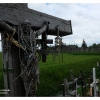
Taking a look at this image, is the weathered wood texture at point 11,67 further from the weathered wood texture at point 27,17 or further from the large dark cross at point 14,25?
the weathered wood texture at point 27,17

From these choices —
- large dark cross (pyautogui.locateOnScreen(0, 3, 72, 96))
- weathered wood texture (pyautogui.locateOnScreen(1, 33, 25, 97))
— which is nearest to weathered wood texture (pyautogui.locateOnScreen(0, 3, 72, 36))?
large dark cross (pyautogui.locateOnScreen(0, 3, 72, 96))

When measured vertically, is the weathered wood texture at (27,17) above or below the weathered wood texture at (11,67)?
above

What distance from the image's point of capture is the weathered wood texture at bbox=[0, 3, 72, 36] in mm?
2256

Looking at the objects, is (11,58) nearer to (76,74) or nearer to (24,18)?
(24,18)

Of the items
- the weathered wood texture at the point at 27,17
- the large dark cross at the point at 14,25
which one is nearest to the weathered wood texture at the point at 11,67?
the large dark cross at the point at 14,25

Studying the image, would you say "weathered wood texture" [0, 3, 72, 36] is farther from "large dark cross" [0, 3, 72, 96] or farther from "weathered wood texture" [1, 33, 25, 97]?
"weathered wood texture" [1, 33, 25, 97]

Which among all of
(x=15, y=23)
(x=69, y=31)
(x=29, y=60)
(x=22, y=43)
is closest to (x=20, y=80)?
(x=29, y=60)

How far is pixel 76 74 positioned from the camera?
354 inches

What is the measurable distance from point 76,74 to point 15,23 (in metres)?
7.00

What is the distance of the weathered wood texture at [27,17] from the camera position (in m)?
2.26

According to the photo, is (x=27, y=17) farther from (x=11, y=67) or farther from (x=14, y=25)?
(x=11, y=67)

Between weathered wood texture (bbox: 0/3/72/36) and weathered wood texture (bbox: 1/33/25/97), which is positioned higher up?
weathered wood texture (bbox: 0/3/72/36)

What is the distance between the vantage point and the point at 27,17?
98.9 inches

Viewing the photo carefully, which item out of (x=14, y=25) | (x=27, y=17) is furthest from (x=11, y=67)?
(x=27, y=17)
